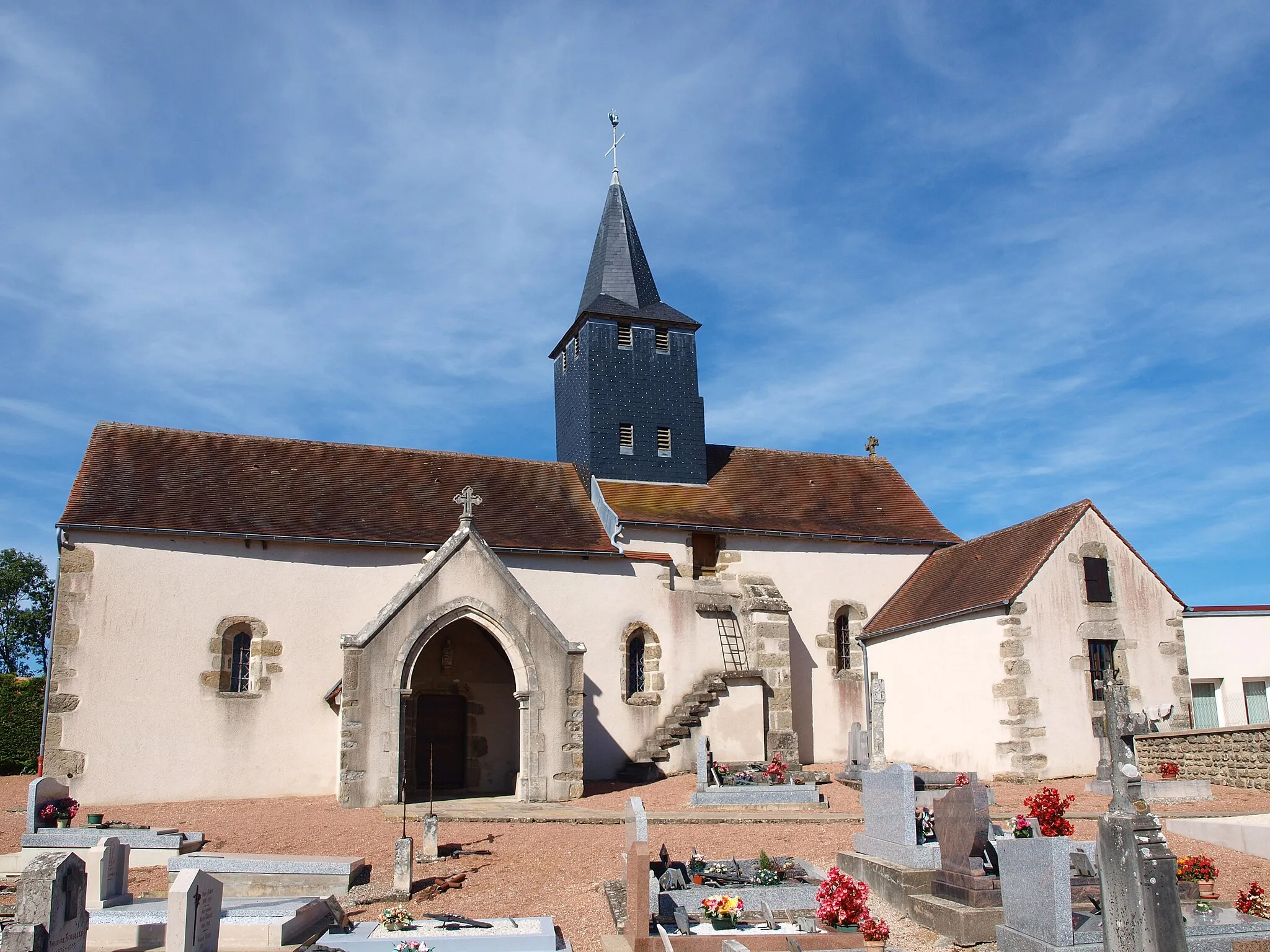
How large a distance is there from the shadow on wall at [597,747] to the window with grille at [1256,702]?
42.8ft

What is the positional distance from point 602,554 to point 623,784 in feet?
15.5

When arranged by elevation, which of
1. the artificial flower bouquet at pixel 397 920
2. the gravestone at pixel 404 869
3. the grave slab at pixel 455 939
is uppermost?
the gravestone at pixel 404 869

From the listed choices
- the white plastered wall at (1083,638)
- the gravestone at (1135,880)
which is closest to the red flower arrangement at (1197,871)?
the gravestone at (1135,880)

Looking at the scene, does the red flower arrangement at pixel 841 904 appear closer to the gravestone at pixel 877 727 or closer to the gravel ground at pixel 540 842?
the gravel ground at pixel 540 842

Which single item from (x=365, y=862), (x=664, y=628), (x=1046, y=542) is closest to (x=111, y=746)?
(x=365, y=862)

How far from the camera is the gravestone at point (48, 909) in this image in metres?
7.22

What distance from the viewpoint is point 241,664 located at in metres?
20.2

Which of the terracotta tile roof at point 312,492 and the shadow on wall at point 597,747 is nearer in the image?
the terracotta tile roof at point 312,492

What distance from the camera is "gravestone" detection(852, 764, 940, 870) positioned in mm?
11078

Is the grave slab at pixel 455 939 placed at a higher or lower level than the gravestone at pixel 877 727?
lower

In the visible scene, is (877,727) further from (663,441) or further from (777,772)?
(663,441)

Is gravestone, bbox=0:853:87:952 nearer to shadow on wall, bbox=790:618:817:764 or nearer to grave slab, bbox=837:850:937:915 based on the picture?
grave slab, bbox=837:850:937:915

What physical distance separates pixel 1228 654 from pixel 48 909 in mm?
21901

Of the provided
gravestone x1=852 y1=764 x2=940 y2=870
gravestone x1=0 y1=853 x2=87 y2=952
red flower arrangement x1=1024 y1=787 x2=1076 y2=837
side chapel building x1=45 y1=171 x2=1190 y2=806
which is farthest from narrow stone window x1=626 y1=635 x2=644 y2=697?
gravestone x1=0 y1=853 x2=87 y2=952
